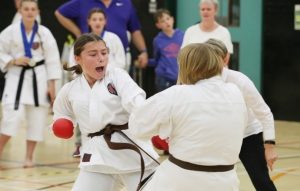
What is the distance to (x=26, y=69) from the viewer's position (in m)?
9.64

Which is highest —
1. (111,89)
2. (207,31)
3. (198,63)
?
(198,63)

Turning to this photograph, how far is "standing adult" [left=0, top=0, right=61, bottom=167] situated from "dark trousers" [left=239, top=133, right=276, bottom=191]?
409cm

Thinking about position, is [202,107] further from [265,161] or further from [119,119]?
Result: [265,161]

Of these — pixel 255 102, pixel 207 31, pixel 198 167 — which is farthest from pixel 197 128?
pixel 207 31

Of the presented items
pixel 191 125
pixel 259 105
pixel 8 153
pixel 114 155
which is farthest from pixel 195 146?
pixel 8 153

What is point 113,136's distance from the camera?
5.31m

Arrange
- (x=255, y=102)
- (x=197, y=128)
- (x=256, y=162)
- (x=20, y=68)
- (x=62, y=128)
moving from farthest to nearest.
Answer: (x=20, y=68) < (x=256, y=162) < (x=255, y=102) < (x=62, y=128) < (x=197, y=128)

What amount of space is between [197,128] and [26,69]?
5610mm

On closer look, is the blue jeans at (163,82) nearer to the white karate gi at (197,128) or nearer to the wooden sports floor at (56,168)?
the wooden sports floor at (56,168)

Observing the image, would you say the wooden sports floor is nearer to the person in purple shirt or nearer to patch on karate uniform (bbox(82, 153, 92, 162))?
the person in purple shirt

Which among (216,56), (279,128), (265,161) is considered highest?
(216,56)

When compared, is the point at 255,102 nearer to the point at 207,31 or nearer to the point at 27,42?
the point at 207,31

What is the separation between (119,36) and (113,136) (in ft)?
15.7

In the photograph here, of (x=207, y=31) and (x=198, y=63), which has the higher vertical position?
(x=198, y=63)
